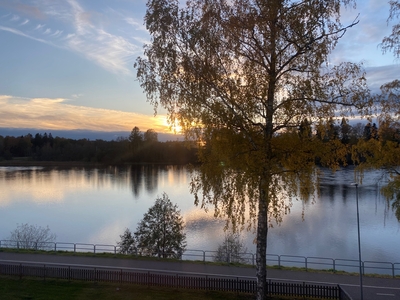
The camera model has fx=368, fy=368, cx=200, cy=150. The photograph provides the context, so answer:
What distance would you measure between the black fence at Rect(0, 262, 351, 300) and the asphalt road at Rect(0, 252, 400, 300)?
913mm

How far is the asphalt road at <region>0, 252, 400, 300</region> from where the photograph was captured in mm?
12211

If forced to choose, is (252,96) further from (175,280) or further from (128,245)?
(128,245)

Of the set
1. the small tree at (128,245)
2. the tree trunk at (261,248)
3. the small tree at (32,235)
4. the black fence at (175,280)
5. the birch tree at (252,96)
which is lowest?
the small tree at (32,235)

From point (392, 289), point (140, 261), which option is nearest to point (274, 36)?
point (392, 289)

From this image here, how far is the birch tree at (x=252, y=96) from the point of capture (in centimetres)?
772

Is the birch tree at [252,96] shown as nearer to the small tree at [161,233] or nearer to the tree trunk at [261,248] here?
the tree trunk at [261,248]

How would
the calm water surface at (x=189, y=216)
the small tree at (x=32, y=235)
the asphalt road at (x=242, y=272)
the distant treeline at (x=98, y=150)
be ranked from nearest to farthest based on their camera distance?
1. the asphalt road at (x=242, y=272)
2. the calm water surface at (x=189, y=216)
3. the small tree at (x=32, y=235)
4. the distant treeline at (x=98, y=150)

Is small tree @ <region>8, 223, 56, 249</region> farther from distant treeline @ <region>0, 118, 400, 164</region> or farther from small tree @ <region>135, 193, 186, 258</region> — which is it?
distant treeline @ <region>0, 118, 400, 164</region>

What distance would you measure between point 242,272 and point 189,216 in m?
18.2

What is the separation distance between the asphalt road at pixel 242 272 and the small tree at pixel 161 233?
6.11m

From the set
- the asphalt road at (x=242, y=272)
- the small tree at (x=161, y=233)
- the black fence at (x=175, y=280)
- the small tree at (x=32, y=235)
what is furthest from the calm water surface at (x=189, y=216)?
the black fence at (x=175, y=280)

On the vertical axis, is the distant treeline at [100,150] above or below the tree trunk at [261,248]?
above

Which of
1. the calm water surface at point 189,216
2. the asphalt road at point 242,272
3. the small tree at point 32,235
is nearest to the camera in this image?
the asphalt road at point 242,272

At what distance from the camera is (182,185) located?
164 ft
